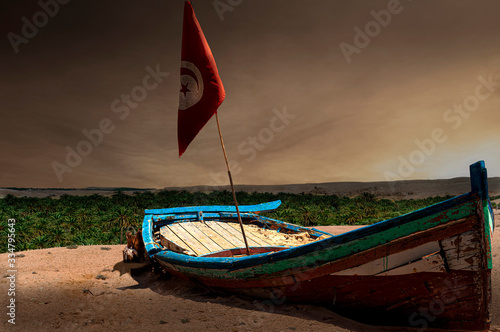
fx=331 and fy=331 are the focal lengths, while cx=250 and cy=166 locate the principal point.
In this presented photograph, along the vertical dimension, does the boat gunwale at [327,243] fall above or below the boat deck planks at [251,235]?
below

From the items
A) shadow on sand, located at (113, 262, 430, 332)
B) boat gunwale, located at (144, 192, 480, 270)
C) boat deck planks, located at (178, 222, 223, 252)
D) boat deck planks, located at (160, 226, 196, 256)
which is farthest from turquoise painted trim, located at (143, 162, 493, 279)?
boat deck planks, located at (178, 222, 223, 252)

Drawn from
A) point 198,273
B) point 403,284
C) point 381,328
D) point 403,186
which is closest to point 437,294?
point 403,284

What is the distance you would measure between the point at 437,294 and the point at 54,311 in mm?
4446

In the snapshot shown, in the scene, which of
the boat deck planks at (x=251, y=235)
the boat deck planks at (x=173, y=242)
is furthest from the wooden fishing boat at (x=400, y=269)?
the boat deck planks at (x=251, y=235)

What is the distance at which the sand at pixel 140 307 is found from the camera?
3.63m

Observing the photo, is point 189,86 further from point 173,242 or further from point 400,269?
point 400,269

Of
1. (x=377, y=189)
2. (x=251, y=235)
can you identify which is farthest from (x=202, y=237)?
(x=377, y=189)

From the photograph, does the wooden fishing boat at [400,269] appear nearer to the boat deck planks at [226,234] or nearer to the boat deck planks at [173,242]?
the boat deck planks at [173,242]

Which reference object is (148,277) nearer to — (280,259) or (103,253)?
(103,253)

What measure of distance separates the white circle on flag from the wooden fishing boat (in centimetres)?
210

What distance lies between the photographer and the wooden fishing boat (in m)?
3.02

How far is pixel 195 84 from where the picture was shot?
4.43 meters

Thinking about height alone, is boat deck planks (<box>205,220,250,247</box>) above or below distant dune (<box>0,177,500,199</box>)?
below

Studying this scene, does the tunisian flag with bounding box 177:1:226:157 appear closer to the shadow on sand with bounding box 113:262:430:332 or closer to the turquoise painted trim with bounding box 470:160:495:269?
the shadow on sand with bounding box 113:262:430:332
